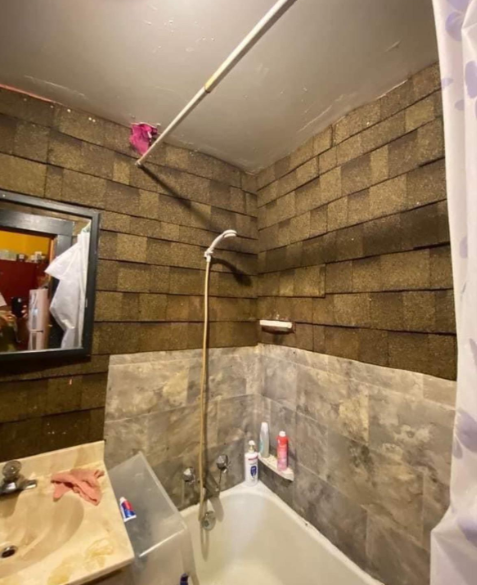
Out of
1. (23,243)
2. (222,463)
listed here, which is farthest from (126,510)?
(23,243)

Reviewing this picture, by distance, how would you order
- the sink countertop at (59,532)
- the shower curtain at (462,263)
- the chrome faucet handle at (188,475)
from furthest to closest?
1. the chrome faucet handle at (188,475)
2. the sink countertop at (59,532)
3. the shower curtain at (462,263)

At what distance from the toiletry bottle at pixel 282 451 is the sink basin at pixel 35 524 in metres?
0.98

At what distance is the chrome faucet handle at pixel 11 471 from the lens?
3.50ft

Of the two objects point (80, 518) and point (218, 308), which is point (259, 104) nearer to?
point (218, 308)

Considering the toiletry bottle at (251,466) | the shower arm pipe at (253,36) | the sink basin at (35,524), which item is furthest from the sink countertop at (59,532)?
the shower arm pipe at (253,36)

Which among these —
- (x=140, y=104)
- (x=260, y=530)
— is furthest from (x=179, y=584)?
(x=140, y=104)

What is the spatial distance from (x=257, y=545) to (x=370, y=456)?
1000mm

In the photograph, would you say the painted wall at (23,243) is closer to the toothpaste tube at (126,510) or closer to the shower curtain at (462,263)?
the toothpaste tube at (126,510)

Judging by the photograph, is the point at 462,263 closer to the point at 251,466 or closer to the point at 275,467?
the point at 275,467

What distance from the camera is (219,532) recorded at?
1592 millimetres

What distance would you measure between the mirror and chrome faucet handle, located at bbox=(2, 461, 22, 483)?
0.41 meters

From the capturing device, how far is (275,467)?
160 centimetres

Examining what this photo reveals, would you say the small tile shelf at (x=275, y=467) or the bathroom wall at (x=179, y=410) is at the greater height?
the bathroom wall at (x=179, y=410)

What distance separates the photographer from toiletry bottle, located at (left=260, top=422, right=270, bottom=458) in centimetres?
169
